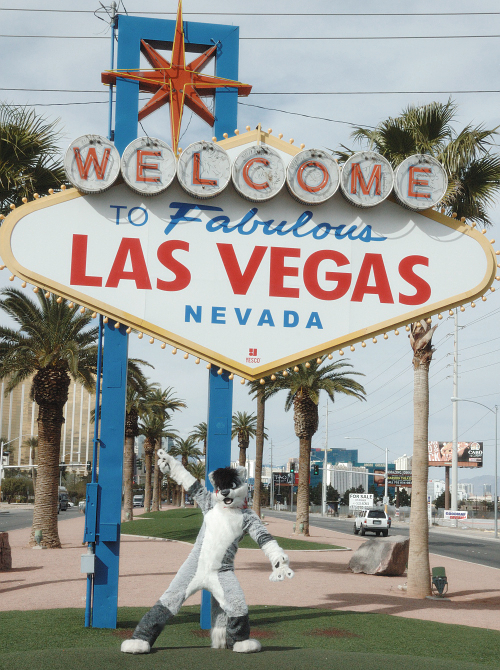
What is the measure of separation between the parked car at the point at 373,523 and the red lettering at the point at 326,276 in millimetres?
32620

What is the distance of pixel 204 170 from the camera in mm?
9148

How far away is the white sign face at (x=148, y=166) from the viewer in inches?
356

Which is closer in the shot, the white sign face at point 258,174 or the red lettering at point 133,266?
the red lettering at point 133,266

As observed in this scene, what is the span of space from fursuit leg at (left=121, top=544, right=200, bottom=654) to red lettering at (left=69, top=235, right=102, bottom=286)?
375 cm

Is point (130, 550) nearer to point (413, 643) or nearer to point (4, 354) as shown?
point (4, 354)

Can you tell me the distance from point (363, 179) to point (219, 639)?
19.7 feet

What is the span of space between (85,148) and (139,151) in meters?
0.69

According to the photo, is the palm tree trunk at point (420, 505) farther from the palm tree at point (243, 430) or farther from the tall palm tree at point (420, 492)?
the palm tree at point (243, 430)

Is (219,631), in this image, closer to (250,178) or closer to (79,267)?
(79,267)

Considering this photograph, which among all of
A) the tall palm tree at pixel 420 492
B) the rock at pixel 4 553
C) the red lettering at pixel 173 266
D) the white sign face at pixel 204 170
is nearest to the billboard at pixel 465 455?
the tall palm tree at pixel 420 492

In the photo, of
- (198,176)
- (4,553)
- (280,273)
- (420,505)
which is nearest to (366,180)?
(280,273)

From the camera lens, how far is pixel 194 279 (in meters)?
9.20

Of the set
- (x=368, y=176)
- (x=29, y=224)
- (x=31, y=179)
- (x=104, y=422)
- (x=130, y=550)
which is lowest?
(x=130, y=550)

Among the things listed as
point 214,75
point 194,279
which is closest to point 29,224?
point 194,279
